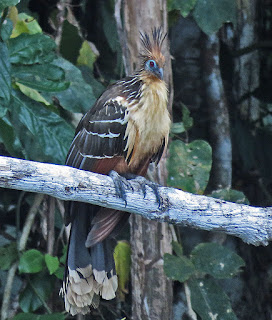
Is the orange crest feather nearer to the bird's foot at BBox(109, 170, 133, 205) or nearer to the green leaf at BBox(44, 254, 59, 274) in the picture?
the bird's foot at BBox(109, 170, 133, 205)

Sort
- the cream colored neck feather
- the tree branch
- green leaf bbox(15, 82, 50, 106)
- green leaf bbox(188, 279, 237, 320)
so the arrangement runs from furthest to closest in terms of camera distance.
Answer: green leaf bbox(188, 279, 237, 320)
green leaf bbox(15, 82, 50, 106)
the cream colored neck feather
the tree branch

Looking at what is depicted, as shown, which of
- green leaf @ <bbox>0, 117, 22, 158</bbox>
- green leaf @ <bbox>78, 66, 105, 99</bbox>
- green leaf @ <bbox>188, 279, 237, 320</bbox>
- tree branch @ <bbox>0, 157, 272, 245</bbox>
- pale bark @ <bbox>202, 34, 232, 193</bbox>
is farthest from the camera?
pale bark @ <bbox>202, 34, 232, 193</bbox>

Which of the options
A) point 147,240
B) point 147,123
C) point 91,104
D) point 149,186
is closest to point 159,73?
point 147,123

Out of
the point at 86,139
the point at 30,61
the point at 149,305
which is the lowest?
the point at 149,305

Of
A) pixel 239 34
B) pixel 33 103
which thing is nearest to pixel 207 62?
pixel 239 34

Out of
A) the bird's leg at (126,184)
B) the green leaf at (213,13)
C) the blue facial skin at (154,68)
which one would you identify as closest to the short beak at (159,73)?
the blue facial skin at (154,68)

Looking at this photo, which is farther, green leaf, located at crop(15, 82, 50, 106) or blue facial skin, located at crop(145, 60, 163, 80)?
green leaf, located at crop(15, 82, 50, 106)

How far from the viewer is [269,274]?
172 inches

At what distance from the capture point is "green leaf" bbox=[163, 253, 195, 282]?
3.34 metres

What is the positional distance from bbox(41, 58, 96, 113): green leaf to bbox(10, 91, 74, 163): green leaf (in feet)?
0.71

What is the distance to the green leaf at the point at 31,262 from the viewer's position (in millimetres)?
3477

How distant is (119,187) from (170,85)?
113cm

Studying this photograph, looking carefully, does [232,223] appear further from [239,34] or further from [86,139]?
[239,34]

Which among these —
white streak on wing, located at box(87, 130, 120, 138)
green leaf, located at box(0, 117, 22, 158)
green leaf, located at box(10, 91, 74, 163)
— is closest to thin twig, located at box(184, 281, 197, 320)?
green leaf, located at box(10, 91, 74, 163)
